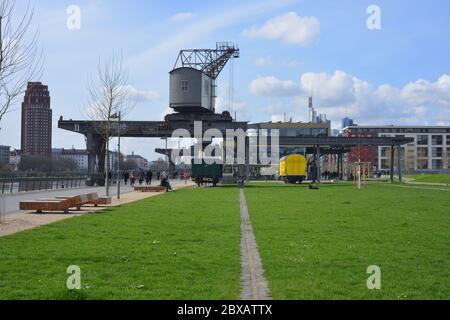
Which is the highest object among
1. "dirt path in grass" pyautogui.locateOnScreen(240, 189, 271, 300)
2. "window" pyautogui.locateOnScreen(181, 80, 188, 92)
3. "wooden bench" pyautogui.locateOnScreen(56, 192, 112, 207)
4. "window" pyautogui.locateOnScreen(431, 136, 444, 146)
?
"window" pyautogui.locateOnScreen(181, 80, 188, 92)

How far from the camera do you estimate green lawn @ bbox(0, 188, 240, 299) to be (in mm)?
8336

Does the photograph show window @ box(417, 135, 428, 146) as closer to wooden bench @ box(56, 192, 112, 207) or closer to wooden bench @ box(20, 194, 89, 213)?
wooden bench @ box(56, 192, 112, 207)

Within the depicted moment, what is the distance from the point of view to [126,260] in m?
11.1

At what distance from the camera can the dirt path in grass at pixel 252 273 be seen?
820 centimetres

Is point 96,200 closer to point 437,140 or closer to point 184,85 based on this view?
point 184,85

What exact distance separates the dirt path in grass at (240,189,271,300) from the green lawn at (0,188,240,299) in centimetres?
16

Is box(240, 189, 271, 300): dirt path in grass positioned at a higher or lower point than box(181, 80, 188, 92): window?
lower

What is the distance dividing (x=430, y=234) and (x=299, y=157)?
56.9m

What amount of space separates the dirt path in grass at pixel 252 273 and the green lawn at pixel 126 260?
16 cm

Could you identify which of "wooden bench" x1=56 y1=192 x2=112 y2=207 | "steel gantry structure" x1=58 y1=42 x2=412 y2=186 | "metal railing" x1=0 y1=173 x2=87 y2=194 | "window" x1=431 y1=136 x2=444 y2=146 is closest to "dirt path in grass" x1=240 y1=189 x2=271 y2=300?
"wooden bench" x1=56 y1=192 x2=112 y2=207

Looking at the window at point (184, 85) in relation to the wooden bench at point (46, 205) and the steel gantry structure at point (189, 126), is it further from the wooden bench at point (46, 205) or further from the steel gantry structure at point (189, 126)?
the wooden bench at point (46, 205)

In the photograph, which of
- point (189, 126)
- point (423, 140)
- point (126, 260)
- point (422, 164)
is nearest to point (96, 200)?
point (126, 260)

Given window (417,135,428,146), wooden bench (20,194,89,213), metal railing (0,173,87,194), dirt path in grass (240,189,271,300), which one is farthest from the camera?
window (417,135,428,146)
